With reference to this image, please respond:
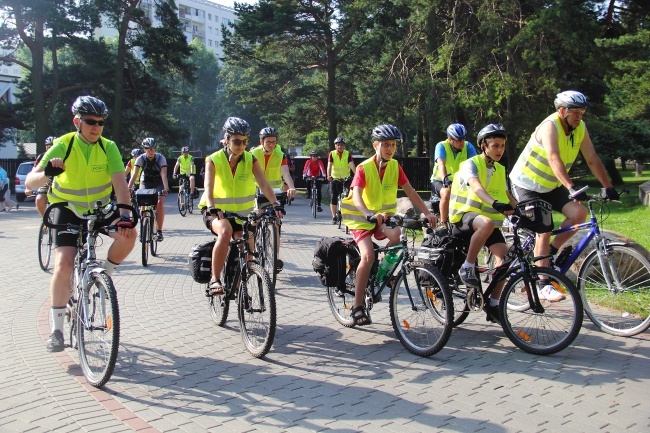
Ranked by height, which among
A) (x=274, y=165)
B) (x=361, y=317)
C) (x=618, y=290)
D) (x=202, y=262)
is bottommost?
(x=361, y=317)

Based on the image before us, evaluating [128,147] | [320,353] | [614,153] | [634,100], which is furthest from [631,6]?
[128,147]

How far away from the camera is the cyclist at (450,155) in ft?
31.3

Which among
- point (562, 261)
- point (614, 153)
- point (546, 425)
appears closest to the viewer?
point (546, 425)

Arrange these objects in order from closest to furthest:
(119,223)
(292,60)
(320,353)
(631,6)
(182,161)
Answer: (119,223), (320,353), (182,161), (631,6), (292,60)

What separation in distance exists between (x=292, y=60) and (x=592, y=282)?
28.4 m

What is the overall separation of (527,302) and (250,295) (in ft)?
7.64

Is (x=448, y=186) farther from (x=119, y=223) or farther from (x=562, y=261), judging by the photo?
(x=119, y=223)

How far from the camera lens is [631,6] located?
22.1m

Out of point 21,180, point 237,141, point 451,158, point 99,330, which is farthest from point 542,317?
point 21,180

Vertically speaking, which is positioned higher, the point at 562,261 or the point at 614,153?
the point at 614,153

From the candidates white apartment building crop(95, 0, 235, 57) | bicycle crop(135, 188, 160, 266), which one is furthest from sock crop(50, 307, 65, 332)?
white apartment building crop(95, 0, 235, 57)

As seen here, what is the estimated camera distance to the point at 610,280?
5.88 meters

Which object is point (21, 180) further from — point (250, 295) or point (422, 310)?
point (422, 310)

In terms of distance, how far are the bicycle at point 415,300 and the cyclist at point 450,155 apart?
3922mm
